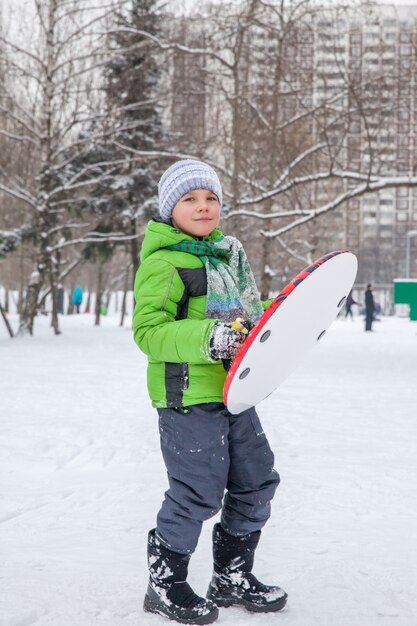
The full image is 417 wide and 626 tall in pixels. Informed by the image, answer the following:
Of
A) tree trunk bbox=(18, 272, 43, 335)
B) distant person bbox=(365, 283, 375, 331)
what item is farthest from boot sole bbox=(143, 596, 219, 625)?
distant person bbox=(365, 283, 375, 331)

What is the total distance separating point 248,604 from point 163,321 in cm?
108

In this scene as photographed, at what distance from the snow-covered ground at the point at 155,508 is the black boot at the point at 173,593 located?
5 cm

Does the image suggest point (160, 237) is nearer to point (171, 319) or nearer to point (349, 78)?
point (171, 319)

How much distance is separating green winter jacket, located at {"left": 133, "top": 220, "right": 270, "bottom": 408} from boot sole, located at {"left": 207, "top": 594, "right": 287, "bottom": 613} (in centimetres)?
75

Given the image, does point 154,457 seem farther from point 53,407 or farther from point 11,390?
point 11,390

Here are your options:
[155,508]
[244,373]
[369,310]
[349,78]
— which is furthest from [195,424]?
[369,310]

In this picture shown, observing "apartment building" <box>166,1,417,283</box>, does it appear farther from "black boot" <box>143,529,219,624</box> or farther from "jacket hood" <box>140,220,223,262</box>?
"black boot" <box>143,529,219,624</box>

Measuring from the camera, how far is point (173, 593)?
2.48 metres

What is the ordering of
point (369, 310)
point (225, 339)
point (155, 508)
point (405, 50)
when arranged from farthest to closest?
point (369, 310), point (405, 50), point (155, 508), point (225, 339)

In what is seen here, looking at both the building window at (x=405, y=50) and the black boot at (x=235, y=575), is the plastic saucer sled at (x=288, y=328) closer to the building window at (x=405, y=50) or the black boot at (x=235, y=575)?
the black boot at (x=235, y=575)

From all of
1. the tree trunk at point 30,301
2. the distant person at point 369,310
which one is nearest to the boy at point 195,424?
the tree trunk at point 30,301

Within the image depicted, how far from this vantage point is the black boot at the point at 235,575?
258 centimetres

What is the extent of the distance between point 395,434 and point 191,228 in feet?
13.3

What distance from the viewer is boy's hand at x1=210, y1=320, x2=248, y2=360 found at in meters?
2.29
